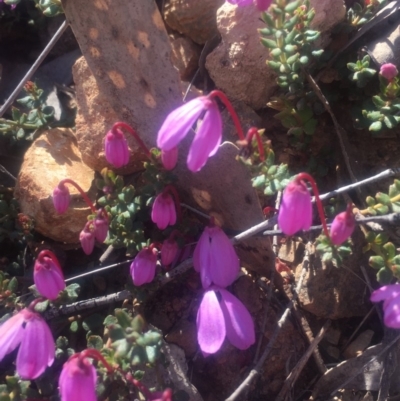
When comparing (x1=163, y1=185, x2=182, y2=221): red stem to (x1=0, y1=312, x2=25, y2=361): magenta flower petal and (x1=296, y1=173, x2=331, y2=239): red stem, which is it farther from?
(x1=0, y1=312, x2=25, y2=361): magenta flower petal

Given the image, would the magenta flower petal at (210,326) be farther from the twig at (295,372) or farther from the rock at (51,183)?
the rock at (51,183)

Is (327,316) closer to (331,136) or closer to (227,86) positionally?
(331,136)

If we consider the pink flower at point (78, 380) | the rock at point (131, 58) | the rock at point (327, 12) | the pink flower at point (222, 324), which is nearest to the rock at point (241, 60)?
the rock at point (327, 12)

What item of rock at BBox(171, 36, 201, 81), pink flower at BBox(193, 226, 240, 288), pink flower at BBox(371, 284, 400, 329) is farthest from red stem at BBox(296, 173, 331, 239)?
rock at BBox(171, 36, 201, 81)

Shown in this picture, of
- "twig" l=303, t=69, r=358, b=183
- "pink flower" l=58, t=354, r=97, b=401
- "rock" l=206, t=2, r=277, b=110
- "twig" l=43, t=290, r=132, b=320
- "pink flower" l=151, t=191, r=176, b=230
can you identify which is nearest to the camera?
"pink flower" l=58, t=354, r=97, b=401

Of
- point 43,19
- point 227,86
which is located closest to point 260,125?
point 227,86

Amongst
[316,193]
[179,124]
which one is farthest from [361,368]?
[179,124]
